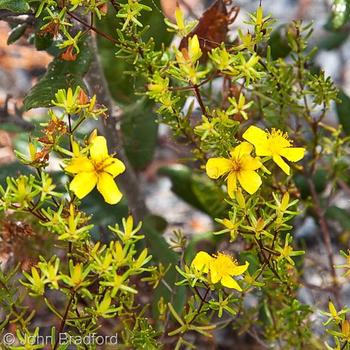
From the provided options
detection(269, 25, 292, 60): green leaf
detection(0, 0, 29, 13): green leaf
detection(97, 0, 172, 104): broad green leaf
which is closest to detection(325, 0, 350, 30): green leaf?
detection(269, 25, 292, 60): green leaf

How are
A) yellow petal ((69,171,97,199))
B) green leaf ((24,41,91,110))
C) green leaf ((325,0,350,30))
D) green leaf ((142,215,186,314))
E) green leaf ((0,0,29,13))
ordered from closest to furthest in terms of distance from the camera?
1. yellow petal ((69,171,97,199))
2. green leaf ((0,0,29,13))
3. green leaf ((24,41,91,110))
4. green leaf ((325,0,350,30))
5. green leaf ((142,215,186,314))

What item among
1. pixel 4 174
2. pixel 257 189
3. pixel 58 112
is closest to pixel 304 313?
pixel 257 189

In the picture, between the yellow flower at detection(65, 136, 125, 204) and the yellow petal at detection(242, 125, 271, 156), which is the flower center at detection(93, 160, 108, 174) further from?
the yellow petal at detection(242, 125, 271, 156)

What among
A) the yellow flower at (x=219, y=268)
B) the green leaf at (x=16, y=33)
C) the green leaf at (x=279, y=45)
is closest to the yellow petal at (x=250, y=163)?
the yellow flower at (x=219, y=268)

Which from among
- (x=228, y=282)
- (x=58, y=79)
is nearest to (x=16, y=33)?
(x=58, y=79)

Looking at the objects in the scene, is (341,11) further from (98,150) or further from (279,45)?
(98,150)

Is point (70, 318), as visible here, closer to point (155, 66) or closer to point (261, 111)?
point (155, 66)

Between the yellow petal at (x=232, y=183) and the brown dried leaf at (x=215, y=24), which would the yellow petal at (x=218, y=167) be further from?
the brown dried leaf at (x=215, y=24)
